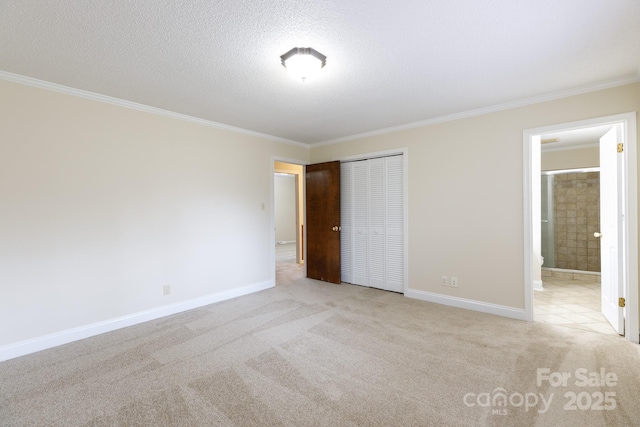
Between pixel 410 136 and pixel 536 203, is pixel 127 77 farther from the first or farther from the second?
pixel 536 203

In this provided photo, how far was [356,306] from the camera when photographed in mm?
3732

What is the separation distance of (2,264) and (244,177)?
2.67 m

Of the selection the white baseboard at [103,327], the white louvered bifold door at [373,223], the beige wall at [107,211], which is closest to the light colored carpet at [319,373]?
the white baseboard at [103,327]

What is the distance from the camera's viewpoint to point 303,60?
2.17 meters

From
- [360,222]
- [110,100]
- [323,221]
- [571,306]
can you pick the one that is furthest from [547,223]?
[110,100]

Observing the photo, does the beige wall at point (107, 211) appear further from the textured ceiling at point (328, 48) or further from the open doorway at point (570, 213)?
the open doorway at point (570, 213)

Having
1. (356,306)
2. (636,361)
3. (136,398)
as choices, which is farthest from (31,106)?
(636,361)

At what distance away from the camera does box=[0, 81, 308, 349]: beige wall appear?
2564 mm

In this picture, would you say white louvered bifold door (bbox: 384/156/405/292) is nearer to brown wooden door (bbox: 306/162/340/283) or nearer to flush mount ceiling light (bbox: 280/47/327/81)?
brown wooden door (bbox: 306/162/340/283)

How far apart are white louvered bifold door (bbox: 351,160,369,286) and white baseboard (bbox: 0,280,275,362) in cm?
192

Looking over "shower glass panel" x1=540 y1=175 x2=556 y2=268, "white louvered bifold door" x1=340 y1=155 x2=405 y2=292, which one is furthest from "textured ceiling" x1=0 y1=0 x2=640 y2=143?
"shower glass panel" x1=540 y1=175 x2=556 y2=268

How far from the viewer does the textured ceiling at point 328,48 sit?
174 centimetres

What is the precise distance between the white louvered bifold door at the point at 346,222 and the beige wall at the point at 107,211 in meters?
1.65

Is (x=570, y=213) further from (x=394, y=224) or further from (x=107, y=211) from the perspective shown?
Answer: (x=107, y=211)
